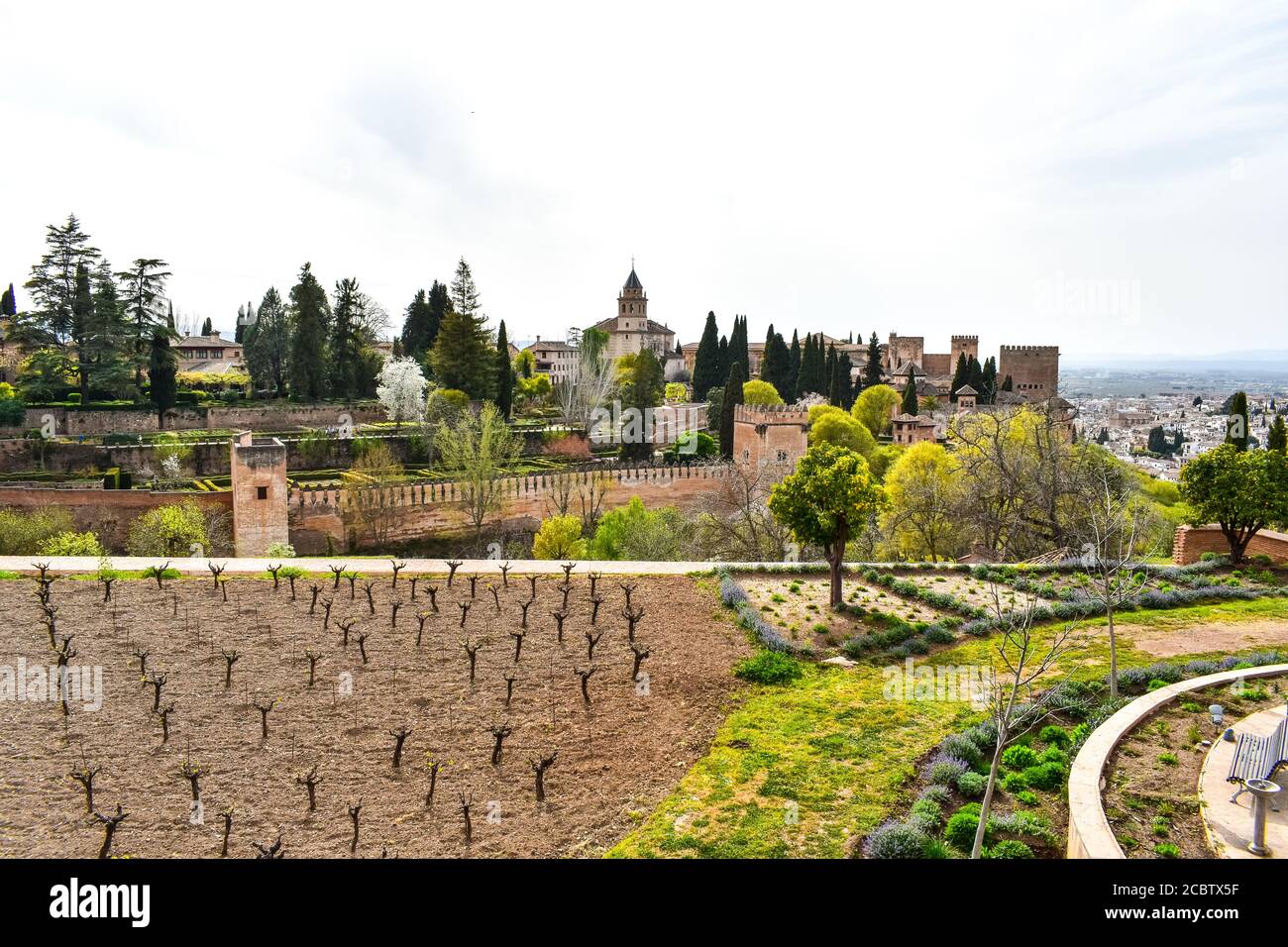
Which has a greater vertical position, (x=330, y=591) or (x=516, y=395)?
(x=516, y=395)

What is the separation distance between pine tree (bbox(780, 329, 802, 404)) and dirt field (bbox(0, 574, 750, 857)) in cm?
4172

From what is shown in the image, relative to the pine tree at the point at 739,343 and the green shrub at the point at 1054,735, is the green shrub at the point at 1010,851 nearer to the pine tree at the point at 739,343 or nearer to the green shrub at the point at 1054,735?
the green shrub at the point at 1054,735

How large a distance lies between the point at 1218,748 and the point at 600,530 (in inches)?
659

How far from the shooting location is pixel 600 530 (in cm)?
2275

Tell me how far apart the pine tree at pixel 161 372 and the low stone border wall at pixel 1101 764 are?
3585 cm

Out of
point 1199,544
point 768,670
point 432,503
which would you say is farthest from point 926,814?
point 432,503

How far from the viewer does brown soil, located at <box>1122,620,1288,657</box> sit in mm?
10438

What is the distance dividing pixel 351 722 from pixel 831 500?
22.6 feet

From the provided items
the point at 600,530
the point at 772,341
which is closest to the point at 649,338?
the point at 772,341

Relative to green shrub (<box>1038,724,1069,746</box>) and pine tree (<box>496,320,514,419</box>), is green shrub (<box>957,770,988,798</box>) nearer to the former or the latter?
green shrub (<box>1038,724,1069,746</box>)

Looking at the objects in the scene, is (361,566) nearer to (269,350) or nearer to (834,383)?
(269,350)

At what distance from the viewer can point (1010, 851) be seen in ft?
19.0
